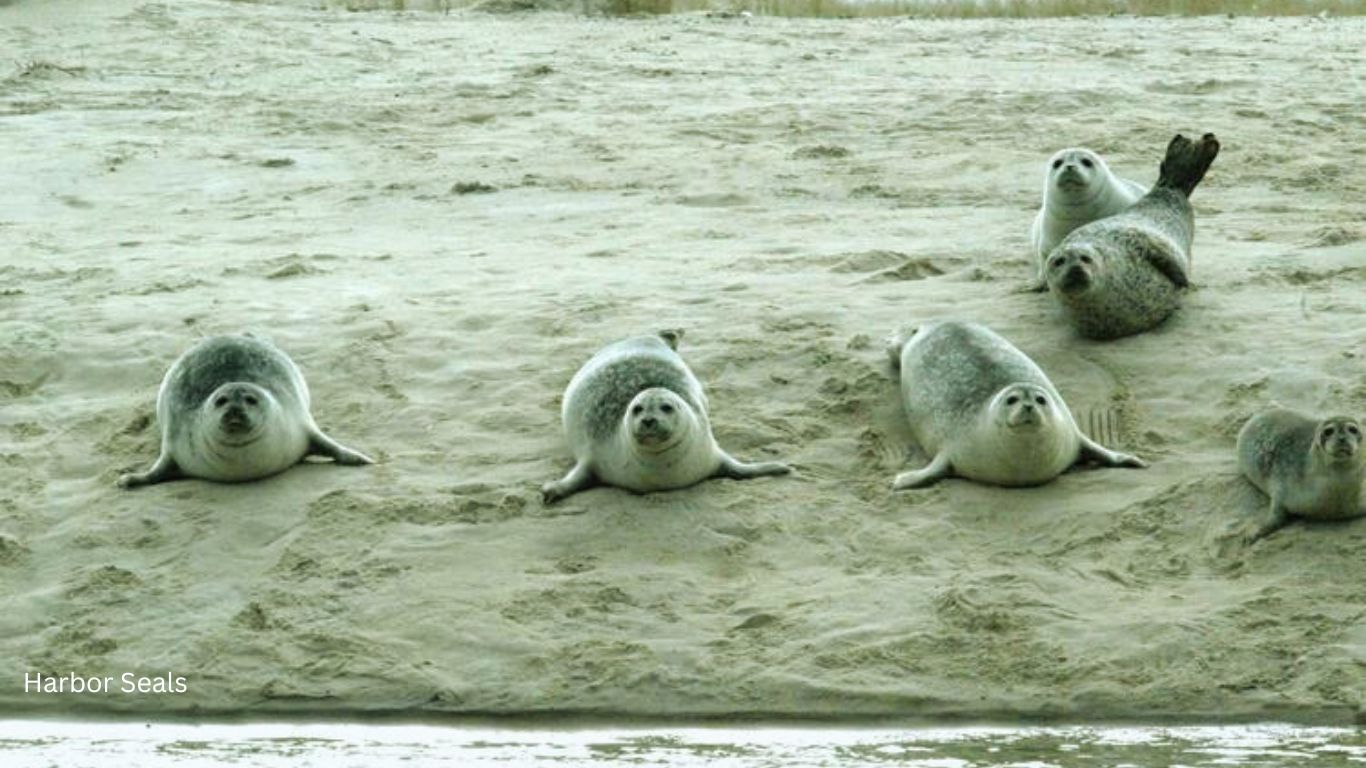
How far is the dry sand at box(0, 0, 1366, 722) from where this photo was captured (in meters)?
6.08

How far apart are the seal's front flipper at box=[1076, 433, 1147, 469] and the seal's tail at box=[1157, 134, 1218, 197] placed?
1890mm

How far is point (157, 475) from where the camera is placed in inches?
285

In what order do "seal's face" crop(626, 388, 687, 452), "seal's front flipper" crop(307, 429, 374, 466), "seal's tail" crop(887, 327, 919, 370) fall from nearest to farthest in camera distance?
"seal's face" crop(626, 388, 687, 452), "seal's front flipper" crop(307, 429, 374, 466), "seal's tail" crop(887, 327, 919, 370)

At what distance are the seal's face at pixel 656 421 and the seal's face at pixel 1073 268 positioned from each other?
5.11 feet

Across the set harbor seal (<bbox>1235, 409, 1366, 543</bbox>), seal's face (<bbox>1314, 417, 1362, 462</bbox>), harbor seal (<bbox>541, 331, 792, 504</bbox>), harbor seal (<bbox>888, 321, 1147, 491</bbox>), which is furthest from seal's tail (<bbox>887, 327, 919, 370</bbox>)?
seal's face (<bbox>1314, 417, 1362, 462</bbox>)

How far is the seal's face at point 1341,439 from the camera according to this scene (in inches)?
251

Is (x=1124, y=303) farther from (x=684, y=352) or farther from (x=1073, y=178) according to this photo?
(x=684, y=352)

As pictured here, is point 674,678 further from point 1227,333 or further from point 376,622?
point 1227,333

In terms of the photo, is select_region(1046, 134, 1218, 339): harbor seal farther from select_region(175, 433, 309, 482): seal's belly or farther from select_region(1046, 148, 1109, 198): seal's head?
select_region(175, 433, 309, 482): seal's belly

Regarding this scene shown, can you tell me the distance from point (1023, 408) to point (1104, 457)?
1.15ft

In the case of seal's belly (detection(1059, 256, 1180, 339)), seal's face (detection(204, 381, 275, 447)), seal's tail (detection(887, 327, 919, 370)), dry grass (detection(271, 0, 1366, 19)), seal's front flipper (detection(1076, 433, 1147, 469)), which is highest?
dry grass (detection(271, 0, 1366, 19))

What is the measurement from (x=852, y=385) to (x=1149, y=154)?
316 centimetres

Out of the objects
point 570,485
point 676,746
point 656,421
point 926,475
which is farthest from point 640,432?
point 676,746

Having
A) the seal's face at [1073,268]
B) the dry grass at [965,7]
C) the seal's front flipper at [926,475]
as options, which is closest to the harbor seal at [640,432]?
the seal's front flipper at [926,475]
